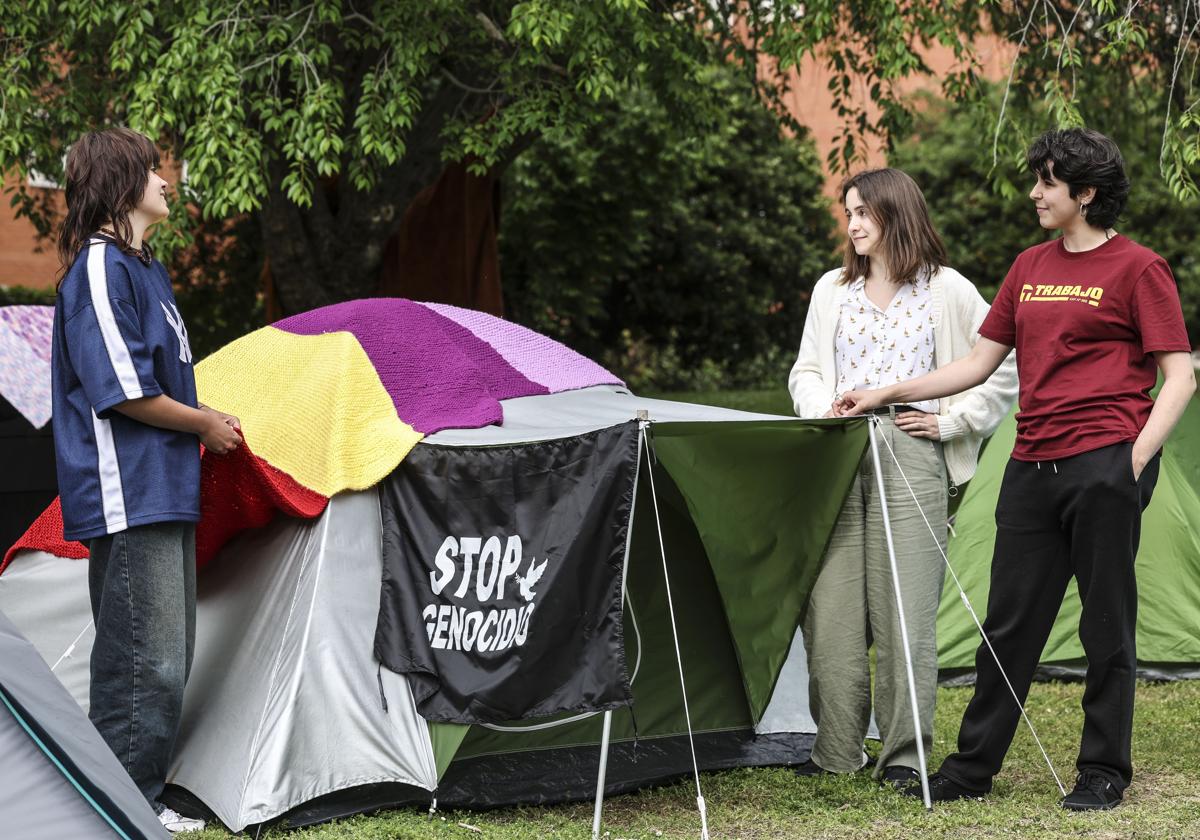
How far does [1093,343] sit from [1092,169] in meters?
0.47

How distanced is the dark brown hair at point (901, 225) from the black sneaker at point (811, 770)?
5.09 ft

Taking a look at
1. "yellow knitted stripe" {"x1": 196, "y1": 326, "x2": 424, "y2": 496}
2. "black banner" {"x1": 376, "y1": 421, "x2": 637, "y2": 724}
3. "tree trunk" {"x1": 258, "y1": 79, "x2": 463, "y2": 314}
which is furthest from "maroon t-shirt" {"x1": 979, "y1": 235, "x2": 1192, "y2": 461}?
"tree trunk" {"x1": 258, "y1": 79, "x2": 463, "y2": 314}

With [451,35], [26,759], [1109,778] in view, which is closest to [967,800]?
[1109,778]

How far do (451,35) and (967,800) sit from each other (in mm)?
5396

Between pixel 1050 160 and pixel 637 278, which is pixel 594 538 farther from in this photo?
pixel 637 278

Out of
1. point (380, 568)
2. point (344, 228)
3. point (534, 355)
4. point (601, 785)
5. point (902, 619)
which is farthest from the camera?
point (344, 228)

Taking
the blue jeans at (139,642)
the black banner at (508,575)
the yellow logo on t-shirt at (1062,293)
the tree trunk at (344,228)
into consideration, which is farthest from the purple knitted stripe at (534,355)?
the tree trunk at (344,228)

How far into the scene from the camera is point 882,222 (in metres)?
4.21

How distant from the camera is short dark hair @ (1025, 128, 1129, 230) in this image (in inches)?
147

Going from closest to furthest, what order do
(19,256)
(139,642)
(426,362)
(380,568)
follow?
(139,642) < (380,568) < (426,362) < (19,256)

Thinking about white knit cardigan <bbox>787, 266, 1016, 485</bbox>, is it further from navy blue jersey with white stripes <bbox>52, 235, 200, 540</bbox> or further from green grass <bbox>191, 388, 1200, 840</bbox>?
navy blue jersey with white stripes <bbox>52, 235, 200, 540</bbox>

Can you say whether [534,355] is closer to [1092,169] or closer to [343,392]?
[343,392]

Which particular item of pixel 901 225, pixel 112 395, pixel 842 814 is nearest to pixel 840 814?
pixel 842 814

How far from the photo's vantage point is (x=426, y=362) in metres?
4.38
